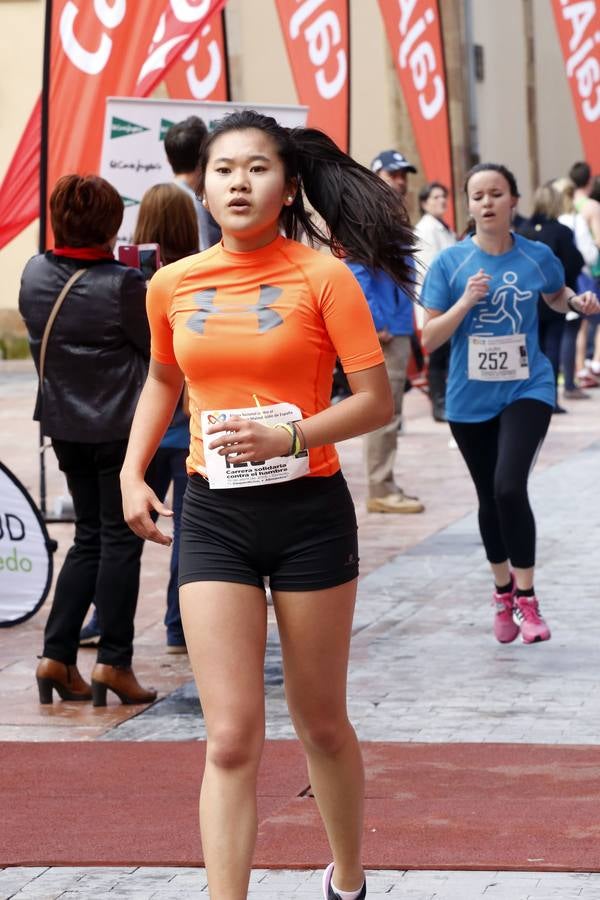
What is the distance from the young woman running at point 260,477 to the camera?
3895 millimetres

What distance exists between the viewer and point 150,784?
18.5 feet

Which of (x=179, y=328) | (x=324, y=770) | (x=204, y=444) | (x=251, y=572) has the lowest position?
(x=324, y=770)

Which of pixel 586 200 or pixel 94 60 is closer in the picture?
pixel 94 60

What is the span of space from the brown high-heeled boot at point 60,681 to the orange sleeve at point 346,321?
9.82 ft

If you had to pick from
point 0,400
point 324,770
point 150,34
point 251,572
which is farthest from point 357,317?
point 0,400

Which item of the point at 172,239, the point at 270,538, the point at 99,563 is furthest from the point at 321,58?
the point at 270,538

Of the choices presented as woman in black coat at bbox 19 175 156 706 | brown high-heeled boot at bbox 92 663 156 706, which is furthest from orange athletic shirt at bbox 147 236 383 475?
brown high-heeled boot at bbox 92 663 156 706

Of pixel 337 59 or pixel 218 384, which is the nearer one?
pixel 218 384

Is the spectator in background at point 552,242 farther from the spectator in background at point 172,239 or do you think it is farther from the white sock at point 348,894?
the white sock at point 348,894

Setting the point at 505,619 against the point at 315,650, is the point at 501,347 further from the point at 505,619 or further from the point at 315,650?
the point at 315,650

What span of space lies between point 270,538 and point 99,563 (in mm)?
2800

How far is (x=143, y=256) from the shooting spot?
7078 mm

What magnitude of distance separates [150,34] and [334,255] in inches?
219

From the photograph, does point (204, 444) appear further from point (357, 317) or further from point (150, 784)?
point (150, 784)
